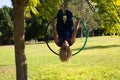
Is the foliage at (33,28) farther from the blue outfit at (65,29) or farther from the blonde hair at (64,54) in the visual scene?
the blonde hair at (64,54)

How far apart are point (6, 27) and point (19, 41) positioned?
227 ft

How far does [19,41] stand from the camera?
50.3ft

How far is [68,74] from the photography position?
21.0 m

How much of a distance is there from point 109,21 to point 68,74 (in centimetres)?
719

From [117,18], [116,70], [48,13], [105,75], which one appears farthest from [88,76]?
[117,18]

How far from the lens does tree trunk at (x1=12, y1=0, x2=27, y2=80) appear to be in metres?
15.3

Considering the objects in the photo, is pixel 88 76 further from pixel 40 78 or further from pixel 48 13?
pixel 48 13

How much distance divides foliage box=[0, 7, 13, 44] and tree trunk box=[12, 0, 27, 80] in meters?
68.3

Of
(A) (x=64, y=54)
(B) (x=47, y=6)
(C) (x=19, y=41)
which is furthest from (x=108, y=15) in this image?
(A) (x=64, y=54)

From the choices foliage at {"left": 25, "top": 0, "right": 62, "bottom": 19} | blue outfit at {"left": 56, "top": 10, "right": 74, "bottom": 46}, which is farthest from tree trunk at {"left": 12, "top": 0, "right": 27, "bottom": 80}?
blue outfit at {"left": 56, "top": 10, "right": 74, "bottom": 46}

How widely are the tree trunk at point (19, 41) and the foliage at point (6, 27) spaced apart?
68.3 metres

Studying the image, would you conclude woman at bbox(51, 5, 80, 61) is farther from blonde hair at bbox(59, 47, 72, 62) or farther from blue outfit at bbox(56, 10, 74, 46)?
blonde hair at bbox(59, 47, 72, 62)

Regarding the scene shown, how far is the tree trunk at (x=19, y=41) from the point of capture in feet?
50.3

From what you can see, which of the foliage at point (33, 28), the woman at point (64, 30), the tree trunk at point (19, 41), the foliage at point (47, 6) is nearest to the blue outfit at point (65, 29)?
the woman at point (64, 30)
